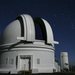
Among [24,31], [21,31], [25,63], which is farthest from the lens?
[21,31]

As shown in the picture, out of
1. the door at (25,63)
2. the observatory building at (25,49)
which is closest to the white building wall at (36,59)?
the observatory building at (25,49)

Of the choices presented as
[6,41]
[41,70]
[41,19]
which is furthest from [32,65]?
[41,19]

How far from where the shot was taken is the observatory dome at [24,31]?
89.3 ft

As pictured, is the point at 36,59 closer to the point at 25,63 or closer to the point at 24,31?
the point at 25,63

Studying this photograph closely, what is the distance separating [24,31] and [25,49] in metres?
2.71

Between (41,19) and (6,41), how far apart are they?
6954 millimetres

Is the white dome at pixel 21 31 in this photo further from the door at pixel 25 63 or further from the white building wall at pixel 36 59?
the door at pixel 25 63

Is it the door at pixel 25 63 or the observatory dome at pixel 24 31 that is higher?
the observatory dome at pixel 24 31

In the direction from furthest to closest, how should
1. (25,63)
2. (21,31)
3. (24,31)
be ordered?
(21,31), (24,31), (25,63)

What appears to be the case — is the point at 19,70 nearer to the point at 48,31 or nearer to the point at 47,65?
the point at 47,65

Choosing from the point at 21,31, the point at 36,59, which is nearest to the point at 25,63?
the point at 36,59

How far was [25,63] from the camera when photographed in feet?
89.4

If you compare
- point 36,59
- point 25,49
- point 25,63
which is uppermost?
point 25,49

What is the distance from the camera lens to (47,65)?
2847 cm
